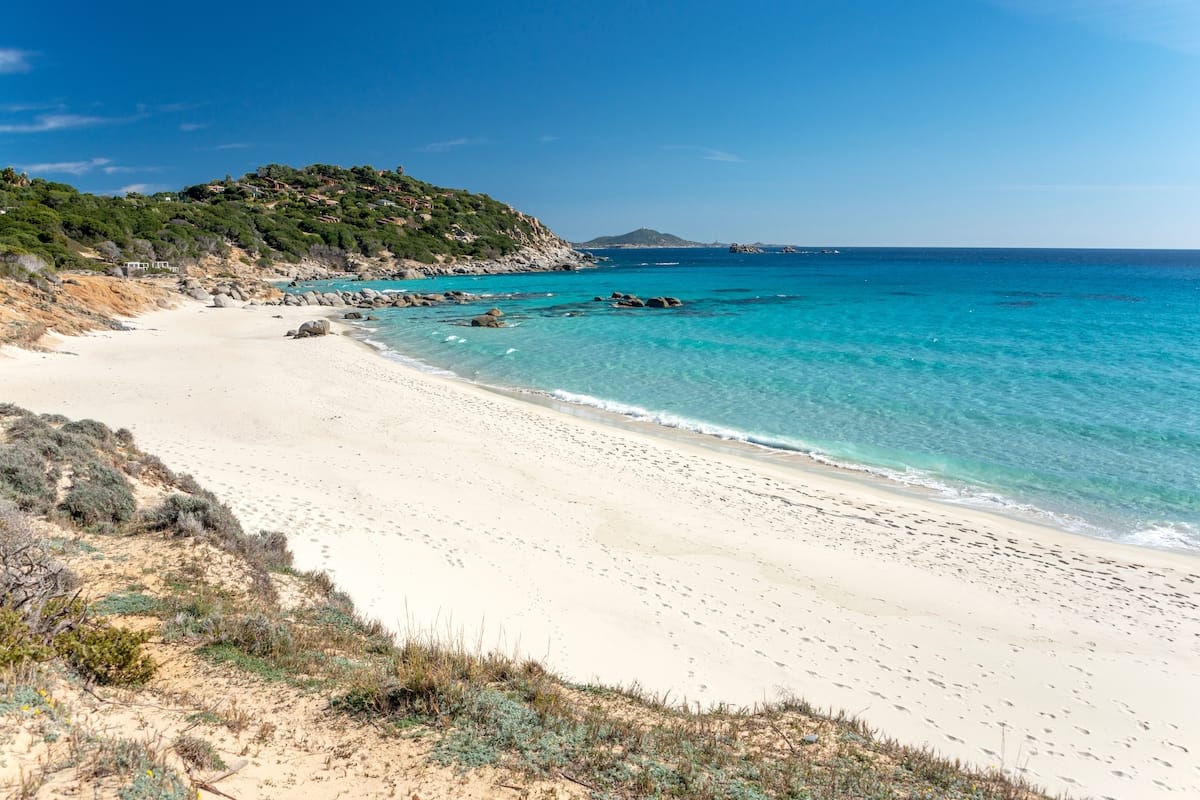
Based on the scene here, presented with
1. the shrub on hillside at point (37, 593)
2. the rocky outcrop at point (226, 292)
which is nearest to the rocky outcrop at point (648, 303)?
the rocky outcrop at point (226, 292)

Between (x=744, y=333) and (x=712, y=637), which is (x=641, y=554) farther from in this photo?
(x=744, y=333)

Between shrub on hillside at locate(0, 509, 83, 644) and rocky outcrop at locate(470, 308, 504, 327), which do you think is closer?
shrub on hillside at locate(0, 509, 83, 644)

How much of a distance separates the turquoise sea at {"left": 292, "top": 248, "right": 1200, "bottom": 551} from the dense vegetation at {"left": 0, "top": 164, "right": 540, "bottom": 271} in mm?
28075

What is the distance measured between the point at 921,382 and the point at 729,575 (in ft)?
57.0

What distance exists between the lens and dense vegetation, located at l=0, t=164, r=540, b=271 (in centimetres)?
5244

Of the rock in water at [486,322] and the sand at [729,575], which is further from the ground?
the rock in water at [486,322]

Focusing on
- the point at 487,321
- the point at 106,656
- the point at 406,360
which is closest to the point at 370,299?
the point at 487,321

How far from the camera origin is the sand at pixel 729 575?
21.5ft

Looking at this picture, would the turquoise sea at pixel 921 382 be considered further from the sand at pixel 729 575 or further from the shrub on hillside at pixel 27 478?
the shrub on hillside at pixel 27 478

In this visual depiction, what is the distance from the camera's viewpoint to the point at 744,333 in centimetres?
3559

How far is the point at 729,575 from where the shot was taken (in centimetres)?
926

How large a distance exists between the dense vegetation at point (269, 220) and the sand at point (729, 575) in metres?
29.7

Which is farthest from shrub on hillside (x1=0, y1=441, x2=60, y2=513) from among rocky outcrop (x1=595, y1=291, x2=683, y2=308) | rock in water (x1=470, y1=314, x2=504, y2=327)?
rocky outcrop (x1=595, y1=291, x2=683, y2=308)

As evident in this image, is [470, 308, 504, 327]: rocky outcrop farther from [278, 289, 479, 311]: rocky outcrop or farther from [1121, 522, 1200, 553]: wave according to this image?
[1121, 522, 1200, 553]: wave
